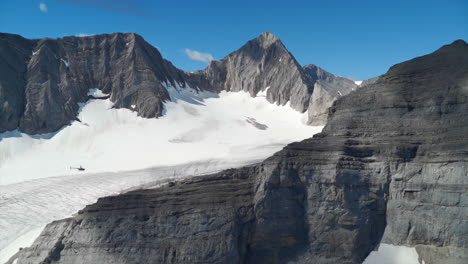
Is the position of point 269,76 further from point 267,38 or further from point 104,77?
point 104,77

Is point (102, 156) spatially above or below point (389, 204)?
above

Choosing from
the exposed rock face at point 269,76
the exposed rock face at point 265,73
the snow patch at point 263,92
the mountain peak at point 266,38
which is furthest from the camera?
the mountain peak at point 266,38

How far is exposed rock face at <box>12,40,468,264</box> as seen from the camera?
109 ft

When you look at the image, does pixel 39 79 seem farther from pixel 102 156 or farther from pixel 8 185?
pixel 8 185

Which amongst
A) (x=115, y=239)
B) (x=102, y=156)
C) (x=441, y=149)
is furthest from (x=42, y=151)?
(x=441, y=149)

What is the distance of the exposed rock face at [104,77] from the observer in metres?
67.4

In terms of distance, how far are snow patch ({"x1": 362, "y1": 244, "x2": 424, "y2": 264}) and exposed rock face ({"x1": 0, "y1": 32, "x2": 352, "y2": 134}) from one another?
37.8m

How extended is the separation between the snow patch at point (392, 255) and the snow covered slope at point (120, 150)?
59.4ft

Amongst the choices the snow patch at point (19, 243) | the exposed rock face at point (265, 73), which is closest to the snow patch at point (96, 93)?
the exposed rock face at point (265, 73)

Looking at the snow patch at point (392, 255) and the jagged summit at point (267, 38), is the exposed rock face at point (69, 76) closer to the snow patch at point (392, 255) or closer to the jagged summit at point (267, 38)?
the jagged summit at point (267, 38)

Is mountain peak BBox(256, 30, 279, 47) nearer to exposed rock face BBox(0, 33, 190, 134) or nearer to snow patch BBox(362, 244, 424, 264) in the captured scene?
exposed rock face BBox(0, 33, 190, 134)

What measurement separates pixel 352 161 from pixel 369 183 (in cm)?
208

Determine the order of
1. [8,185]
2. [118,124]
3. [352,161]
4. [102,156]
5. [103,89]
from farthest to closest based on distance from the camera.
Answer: [103,89], [118,124], [102,156], [8,185], [352,161]

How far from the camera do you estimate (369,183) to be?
35.5 metres
